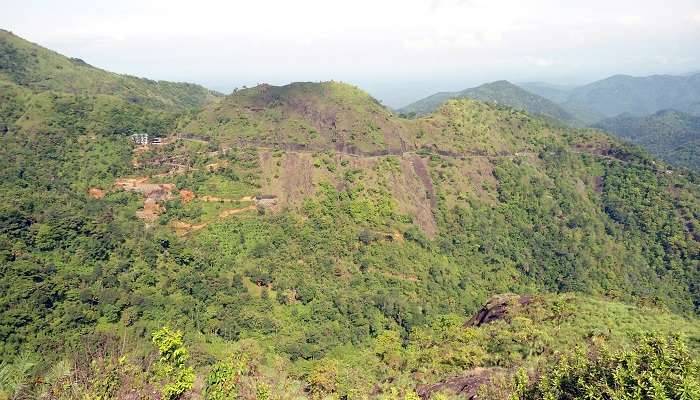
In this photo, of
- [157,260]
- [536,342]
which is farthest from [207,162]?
[536,342]

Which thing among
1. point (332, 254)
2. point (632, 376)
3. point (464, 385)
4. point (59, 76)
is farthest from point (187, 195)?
point (59, 76)

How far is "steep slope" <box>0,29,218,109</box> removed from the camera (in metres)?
122

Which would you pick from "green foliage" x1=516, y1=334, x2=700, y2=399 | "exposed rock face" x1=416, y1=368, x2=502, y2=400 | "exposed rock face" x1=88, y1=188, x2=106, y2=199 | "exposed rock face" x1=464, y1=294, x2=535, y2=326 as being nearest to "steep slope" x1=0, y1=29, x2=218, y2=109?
"exposed rock face" x1=88, y1=188, x2=106, y2=199

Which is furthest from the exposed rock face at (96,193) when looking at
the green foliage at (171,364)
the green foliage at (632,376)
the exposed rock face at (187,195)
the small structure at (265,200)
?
the green foliage at (632,376)

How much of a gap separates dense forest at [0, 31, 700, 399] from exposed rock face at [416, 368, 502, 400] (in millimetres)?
286

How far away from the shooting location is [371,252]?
228ft

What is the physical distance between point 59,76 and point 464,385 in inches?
5881

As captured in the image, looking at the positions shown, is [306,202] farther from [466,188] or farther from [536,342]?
[536,342]

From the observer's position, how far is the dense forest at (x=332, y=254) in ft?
97.7

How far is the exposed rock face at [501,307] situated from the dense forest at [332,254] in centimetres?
25

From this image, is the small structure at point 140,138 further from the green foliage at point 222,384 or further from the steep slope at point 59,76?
the green foliage at point 222,384

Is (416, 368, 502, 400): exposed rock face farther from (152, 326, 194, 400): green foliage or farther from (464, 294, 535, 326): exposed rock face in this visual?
(152, 326, 194, 400): green foliage

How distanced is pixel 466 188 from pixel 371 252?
1180 inches

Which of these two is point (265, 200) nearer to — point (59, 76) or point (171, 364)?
point (171, 364)
